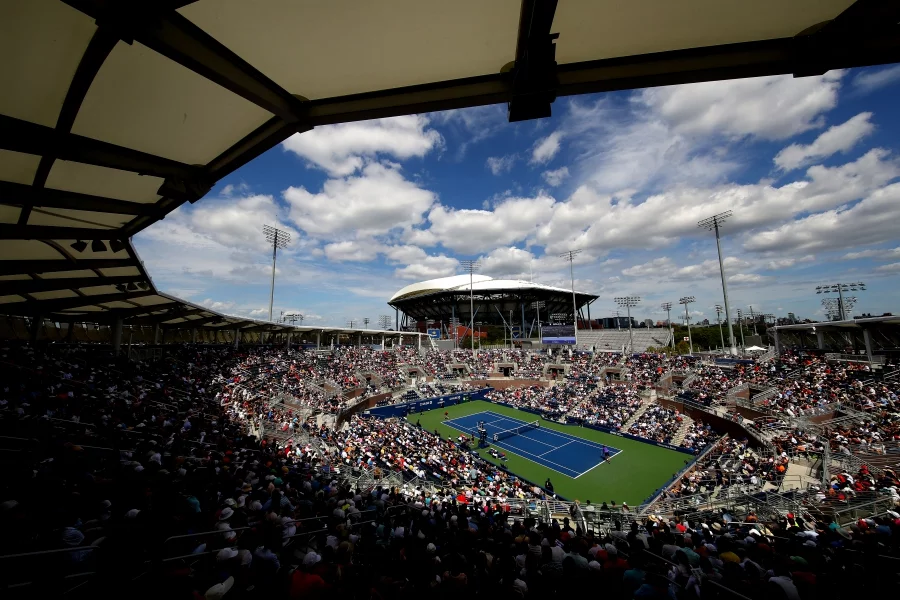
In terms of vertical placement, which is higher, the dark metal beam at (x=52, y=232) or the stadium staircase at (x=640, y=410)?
the dark metal beam at (x=52, y=232)

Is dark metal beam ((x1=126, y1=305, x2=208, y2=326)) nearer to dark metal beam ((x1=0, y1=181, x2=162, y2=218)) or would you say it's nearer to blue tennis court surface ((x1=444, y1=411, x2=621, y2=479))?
dark metal beam ((x1=0, y1=181, x2=162, y2=218))

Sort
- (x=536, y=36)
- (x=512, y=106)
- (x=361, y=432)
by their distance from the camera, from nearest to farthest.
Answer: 1. (x=536, y=36)
2. (x=512, y=106)
3. (x=361, y=432)

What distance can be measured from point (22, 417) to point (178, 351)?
19.8m

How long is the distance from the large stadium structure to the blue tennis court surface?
3426 cm

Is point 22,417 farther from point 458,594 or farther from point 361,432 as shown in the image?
point 361,432

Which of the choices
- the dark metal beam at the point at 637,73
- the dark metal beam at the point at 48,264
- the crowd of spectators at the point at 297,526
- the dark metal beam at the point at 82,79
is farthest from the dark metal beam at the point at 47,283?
the dark metal beam at the point at 637,73

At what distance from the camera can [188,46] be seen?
257cm

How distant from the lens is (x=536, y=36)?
2.26 metres

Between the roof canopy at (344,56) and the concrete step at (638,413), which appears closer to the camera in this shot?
the roof canopy at (344,56)

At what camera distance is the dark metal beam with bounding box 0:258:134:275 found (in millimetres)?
8664

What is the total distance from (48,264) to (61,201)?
19.8 ft

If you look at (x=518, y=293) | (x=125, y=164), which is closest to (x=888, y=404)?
(x=125, y=164)

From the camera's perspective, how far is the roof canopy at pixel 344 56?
7.66ft

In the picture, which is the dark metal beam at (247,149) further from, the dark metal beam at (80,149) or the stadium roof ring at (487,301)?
the stadium roof ring at (487,301)
